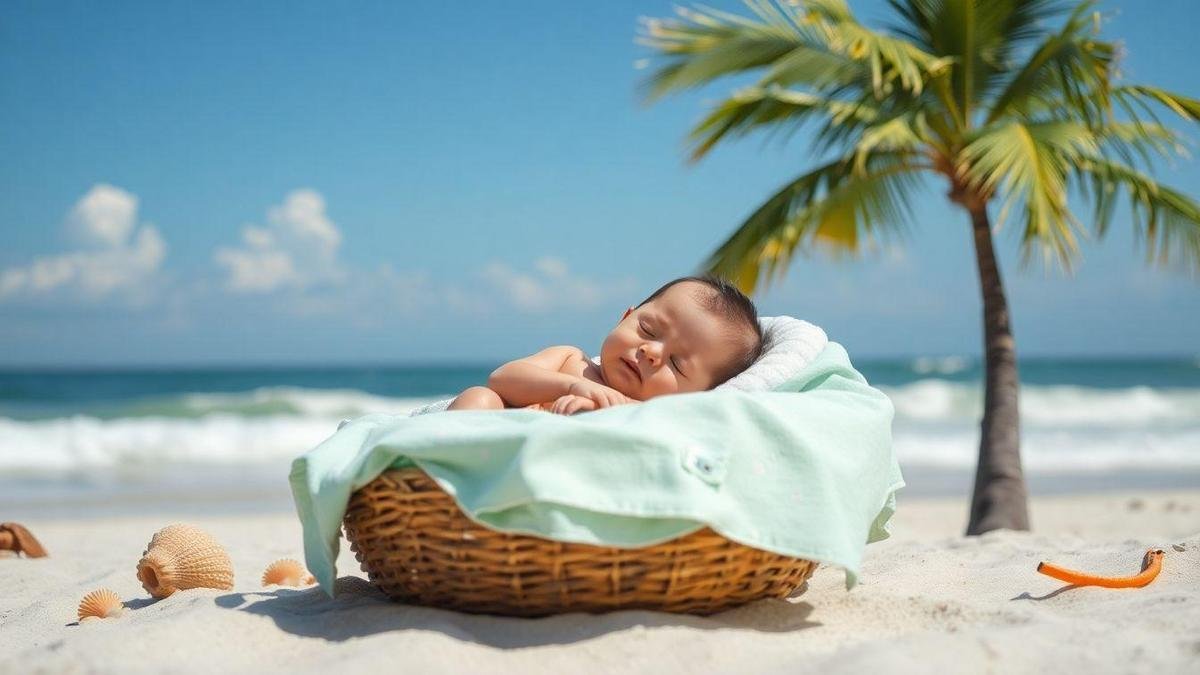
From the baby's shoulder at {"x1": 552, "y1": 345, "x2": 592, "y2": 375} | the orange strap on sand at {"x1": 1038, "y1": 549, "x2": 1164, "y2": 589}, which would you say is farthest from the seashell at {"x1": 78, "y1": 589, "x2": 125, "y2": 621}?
the orange strap on sand at {"x1": 1038, "y1": 549, "x2": 1164, "y2": 589}

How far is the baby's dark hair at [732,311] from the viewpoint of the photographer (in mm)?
3109

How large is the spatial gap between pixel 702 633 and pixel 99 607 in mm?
1862

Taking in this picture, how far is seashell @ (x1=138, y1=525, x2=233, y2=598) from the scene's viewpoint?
333cm

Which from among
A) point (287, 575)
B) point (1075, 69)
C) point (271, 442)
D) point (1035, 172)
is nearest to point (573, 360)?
point (287, 575)

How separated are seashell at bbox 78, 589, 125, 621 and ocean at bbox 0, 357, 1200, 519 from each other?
624 centimetres

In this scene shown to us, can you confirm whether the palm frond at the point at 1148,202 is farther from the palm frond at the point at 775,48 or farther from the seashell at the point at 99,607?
the seashell at the point at 99,607

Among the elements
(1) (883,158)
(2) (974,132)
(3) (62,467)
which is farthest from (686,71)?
(3) (62,467)

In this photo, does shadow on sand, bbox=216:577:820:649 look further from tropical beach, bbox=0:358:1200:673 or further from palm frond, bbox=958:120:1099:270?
palm frond, bbox=958:120:1099:270

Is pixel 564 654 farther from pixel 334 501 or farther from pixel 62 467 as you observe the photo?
pixel 62 467

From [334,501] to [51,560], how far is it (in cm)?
311

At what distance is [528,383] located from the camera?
300 centimetres

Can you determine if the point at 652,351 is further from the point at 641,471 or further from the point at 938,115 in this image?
the point at 938,115

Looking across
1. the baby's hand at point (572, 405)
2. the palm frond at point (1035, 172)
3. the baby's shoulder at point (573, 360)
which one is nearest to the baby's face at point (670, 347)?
the baby's shoulder at point (573, 360)

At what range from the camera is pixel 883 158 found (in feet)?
21.6
